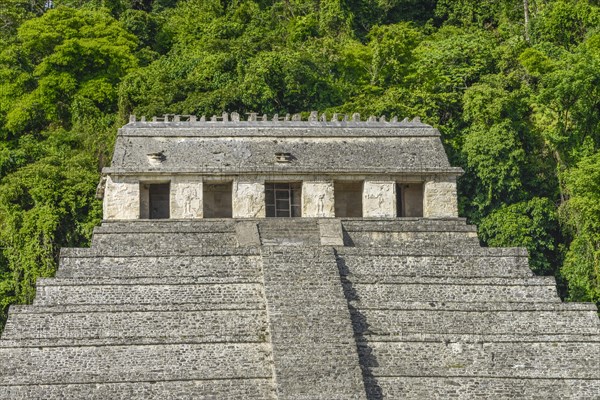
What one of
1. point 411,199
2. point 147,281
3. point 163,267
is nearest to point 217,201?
point 411,199

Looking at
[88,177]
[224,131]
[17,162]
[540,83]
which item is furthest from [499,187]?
[17,162]

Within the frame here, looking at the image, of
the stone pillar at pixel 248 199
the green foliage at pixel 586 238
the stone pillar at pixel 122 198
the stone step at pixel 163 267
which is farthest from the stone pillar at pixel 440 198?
the stone pillar at pixel 122 198

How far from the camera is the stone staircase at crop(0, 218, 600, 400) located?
2822 cm

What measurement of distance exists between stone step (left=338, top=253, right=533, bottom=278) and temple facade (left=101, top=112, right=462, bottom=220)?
3.61 metres

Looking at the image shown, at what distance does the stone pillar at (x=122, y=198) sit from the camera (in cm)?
3541

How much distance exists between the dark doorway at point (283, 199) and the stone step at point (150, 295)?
5976mm

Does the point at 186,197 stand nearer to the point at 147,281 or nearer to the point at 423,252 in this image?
the point at 147,281

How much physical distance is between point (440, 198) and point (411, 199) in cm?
→ 121

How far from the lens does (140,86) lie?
47.2 metres

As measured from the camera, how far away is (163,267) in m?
31.9

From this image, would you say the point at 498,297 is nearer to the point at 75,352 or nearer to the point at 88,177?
the point at 75,352

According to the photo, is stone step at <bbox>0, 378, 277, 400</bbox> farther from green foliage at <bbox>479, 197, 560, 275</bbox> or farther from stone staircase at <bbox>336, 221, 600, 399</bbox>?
green foliage at <bbox>479, 197, 560, 275</bbox>

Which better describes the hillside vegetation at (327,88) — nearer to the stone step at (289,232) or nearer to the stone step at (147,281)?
the stone step at (289,232)

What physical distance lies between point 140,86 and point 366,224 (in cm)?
1459
